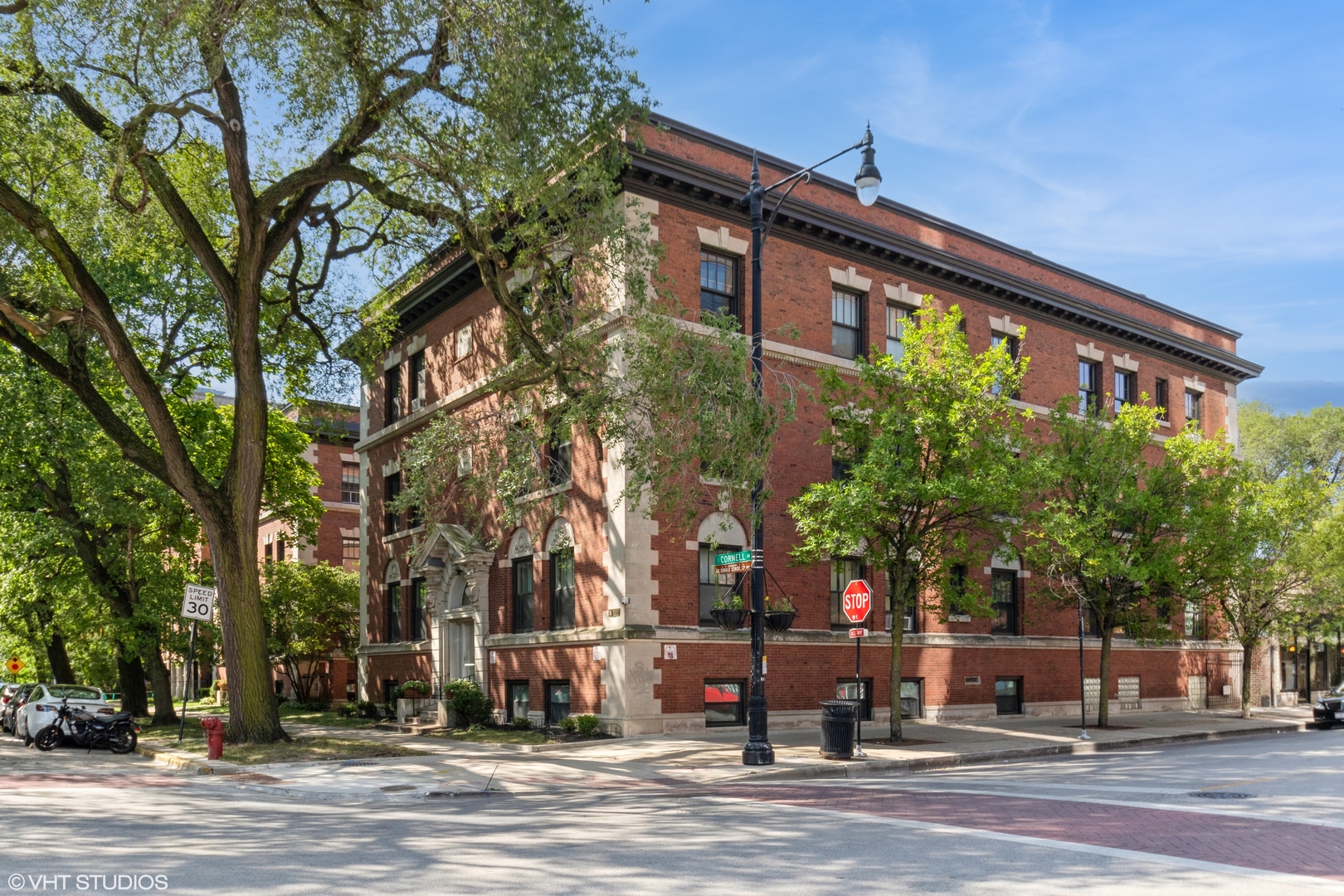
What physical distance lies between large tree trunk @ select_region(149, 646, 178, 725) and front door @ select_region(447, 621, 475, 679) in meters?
7.99

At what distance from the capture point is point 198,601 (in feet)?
70.3

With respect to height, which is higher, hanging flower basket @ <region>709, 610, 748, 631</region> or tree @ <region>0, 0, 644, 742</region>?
tree @ <region>0, 0, 644, 742</region>

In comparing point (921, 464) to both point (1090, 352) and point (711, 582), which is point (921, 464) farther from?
point (1090, 352)

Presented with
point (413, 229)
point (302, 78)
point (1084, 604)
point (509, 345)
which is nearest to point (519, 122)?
point (302, 78)

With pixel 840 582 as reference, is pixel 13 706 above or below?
below

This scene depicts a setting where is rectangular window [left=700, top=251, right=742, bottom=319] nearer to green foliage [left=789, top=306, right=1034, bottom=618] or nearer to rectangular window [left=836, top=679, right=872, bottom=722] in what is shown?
→ green foliage [left=789, top=306, right=1034, bottom=618]

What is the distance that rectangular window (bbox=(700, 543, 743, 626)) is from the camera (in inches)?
949

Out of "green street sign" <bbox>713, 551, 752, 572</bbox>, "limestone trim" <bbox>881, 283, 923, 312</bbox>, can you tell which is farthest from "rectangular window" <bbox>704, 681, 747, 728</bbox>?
"limestone trim" <bbox>881, 283, 923, 312</bbox>

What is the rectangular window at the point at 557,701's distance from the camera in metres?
24.7

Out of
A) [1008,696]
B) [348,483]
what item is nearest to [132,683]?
[348,483]

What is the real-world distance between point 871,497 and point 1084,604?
41.7ft

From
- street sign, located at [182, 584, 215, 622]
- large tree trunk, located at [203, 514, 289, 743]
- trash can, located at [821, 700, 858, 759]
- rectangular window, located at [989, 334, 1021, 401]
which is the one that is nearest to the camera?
trash can, located at [821, 700, 858, 759]

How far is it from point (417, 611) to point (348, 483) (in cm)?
1830

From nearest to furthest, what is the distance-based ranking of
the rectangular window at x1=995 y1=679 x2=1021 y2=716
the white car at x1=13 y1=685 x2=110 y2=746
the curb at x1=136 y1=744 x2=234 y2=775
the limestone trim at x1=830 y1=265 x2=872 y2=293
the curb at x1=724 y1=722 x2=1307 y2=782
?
the curb at x1=724 y1=722 x2=1307 y2=782 → the curb at x1=136 y1=744 x2=234 y2=775 → the white car at x1=13 y1=685 x2=110 y2=746 → the limestone trim at x1=830 y1=265 x2=872 y2=293 → the rectangular window at x1=995 y1=679 x2=1021 y2=716
